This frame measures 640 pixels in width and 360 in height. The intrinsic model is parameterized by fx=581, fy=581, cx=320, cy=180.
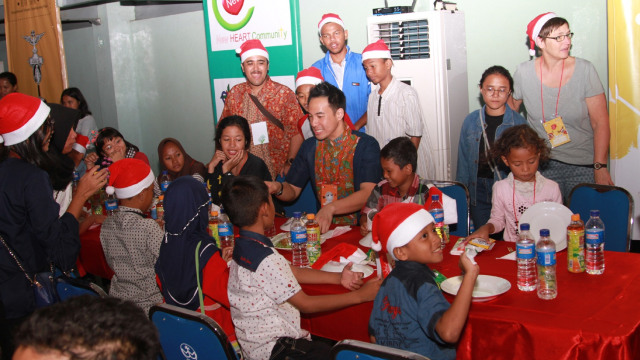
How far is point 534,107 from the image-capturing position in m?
4.31

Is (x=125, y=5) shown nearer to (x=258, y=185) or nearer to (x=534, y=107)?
(x=534, y=107)

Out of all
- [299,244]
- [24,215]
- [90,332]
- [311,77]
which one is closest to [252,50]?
[311,77]

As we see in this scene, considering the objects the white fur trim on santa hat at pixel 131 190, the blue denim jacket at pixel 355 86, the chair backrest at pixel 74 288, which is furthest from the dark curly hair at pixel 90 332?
the blue denim jacket at pixel 355 86

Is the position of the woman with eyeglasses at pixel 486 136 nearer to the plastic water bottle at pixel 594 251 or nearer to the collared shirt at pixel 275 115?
the plastic water bottle at pixel 594 251

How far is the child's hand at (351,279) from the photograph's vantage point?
2.60 meters

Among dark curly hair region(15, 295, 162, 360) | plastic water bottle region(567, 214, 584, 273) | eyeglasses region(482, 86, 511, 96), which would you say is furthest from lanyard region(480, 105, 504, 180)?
dark curly hair region(15, 295, 162, 360)

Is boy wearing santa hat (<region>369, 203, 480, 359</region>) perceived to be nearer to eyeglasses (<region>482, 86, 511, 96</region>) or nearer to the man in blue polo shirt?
eyeglasses (<region>482, 86, 511, 96</region>)

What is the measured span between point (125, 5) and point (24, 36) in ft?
4.61

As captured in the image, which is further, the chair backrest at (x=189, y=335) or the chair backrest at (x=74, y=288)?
the chair backrest at (x=74, y=288)

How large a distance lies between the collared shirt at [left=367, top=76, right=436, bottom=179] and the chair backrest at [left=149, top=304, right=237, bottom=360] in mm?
2950

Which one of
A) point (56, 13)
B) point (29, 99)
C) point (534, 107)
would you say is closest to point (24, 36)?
point (56, 13)

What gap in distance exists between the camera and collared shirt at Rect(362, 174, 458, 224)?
3.29m

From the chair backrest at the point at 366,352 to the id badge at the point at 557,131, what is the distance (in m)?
2.97

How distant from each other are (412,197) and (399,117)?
1501 millimetres
